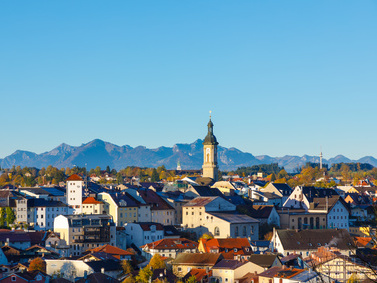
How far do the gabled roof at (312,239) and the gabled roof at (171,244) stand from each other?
728 centimetres

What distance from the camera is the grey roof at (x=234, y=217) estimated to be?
230ft

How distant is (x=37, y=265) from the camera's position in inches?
2164

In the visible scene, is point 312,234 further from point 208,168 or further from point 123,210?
point 208,168

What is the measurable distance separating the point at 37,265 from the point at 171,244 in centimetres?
1238

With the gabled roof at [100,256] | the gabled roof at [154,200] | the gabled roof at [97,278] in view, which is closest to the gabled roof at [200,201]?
the gabled roof at [154,200]

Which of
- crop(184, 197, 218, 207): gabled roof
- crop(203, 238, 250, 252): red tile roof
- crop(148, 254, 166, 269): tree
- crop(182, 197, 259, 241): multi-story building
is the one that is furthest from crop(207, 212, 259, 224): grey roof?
crop(148, 254, 166, 269): tree

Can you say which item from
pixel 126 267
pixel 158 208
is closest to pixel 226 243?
pixel 126 267

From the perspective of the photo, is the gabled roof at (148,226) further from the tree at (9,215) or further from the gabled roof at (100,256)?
the tree at (9,215)

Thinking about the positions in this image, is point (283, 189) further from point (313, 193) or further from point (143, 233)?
point (143, 233)

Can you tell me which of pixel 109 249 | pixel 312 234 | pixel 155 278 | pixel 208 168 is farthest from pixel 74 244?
pixel 208 168

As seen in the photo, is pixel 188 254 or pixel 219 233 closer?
pixel 188 254

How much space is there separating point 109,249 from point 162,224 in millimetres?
12913

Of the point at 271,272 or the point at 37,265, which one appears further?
the point at 37,265

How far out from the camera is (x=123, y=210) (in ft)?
238
